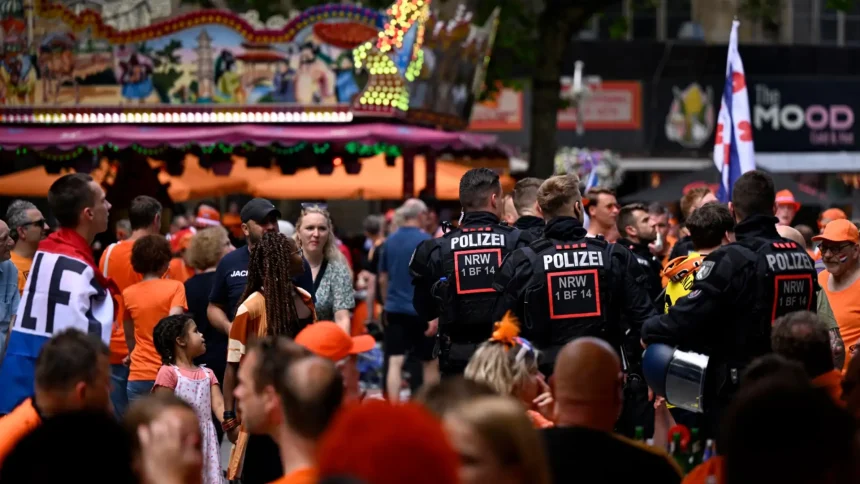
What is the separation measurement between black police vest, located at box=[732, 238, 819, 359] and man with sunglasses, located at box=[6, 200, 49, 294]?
4.63m

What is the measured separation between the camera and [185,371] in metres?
7.85

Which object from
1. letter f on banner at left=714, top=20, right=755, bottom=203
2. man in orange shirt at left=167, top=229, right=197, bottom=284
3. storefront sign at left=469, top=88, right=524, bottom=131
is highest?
storefront sign at left=469, top=88, right=524, bottom=131

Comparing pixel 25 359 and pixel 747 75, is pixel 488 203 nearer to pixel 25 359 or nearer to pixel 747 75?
pixel 25 359

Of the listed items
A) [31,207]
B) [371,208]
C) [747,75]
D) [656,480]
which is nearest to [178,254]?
[31,207]

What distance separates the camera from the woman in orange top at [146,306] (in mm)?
8781

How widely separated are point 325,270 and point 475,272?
1.88 metres

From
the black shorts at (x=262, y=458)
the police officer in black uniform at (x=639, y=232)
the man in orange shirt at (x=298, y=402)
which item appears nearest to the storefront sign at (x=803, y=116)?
the police officer in black uniform at (x=639, y=232)

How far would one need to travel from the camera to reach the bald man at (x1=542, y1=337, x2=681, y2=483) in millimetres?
4285

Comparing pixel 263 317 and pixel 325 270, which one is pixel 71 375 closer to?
pixel 263 317

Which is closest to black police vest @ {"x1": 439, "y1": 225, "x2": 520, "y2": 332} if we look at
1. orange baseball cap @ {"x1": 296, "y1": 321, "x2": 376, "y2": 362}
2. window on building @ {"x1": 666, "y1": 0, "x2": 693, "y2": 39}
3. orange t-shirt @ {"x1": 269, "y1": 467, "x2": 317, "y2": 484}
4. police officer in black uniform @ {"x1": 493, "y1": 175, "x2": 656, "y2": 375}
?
police officer in black uniform @ {"x1": 493, "y1": 175, "x2": 656, "y2": 375}

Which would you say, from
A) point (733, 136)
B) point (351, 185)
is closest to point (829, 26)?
point (351, 185)

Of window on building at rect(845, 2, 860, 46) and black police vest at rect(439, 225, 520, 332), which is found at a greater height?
window on building at rect(845, 2, 860, 46)

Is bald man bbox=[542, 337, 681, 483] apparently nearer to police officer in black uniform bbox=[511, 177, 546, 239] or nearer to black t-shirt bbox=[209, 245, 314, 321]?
black t-shirt bbox=[209, 245, 314, 321]

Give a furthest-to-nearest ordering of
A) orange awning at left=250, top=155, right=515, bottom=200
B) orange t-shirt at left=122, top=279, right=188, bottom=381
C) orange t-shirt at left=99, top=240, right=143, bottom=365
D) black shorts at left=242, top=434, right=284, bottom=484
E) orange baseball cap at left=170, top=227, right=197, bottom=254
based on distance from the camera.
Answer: orange awning at left=250, top=155, right=515, bottom=200 < orange baseball cap at left=170, top=227, right=197, bottom=254 < orange t-shirt at left=99, top=240, right=143, bottom=365 < orange t-shirt at left=122, top=279, right=188, bottom=381 < black shorts at left=242, top=434, right=284, bottom=484
